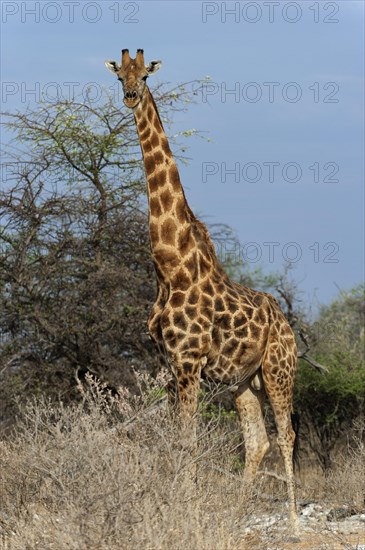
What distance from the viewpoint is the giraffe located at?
984 centimetres

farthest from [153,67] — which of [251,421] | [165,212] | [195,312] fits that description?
[251,421]

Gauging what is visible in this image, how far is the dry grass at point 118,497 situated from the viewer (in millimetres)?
6746

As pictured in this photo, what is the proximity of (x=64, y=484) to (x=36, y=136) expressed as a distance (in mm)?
9166

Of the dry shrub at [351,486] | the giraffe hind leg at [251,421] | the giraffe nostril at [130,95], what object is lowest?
the dry shrub at [351,486]

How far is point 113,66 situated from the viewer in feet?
33.8

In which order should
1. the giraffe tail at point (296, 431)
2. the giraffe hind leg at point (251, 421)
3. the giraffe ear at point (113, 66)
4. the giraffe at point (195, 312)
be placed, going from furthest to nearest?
the giraffe tail at point (296, 431)
the giraffe hind leg at point (251, 421)
the giraffe ear at point (113, 66)
the giraffe at point (195, 312)

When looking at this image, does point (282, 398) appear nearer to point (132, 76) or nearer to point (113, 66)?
point (132, 76)

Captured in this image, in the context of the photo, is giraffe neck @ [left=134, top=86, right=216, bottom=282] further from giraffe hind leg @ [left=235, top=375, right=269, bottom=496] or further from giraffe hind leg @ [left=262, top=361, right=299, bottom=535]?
giraffe hind leg @ [left=235, top=375, right=269, bottom=496]

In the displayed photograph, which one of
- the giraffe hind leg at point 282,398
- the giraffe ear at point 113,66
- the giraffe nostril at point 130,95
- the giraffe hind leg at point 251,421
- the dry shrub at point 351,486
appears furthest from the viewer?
the dry shrub at point 351,486

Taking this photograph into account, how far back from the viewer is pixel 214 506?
7.87 m

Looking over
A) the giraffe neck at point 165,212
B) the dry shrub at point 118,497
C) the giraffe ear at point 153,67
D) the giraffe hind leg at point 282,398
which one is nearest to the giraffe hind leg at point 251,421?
the giraffe hind leg at point 282,398

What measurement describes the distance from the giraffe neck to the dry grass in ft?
7.38

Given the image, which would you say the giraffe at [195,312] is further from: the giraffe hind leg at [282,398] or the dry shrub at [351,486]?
the dry shrub at [351,486]

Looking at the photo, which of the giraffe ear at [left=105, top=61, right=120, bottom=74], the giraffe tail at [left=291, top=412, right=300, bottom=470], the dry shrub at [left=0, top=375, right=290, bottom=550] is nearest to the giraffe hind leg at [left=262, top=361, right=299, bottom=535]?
the dry shrub at [left=0, top=375, right=290, bottom=550]
